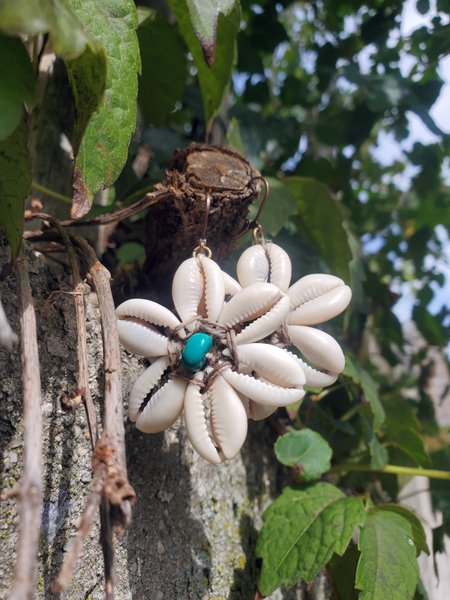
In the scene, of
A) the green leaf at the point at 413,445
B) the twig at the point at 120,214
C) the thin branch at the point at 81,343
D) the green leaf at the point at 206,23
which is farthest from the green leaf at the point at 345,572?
the green leaf at the point at 206,23

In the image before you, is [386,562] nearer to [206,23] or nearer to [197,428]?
[197,428]

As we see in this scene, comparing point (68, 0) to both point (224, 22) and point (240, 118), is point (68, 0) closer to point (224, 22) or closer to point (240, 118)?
point (224, 22)

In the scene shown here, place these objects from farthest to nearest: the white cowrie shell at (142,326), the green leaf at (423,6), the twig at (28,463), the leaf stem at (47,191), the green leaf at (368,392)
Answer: the green leaf at (423,6)
the green leaf at (368,392)
the leaf stem at (47,191)
the white cowrie shell at (142,326)
the twig at (28,463)

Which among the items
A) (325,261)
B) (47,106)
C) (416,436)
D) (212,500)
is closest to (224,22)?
(47,106)

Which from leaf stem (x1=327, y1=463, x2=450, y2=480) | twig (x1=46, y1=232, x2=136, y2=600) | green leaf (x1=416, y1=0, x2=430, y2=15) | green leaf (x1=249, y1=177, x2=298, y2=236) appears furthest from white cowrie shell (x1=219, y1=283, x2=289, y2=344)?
green leaf (x1=416, y1=0, x2=430, y2=15)

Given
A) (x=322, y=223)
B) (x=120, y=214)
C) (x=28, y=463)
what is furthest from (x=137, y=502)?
(x=322, y=223)

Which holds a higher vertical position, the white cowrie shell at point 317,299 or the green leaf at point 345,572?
the white cowrie shell at point 317,299

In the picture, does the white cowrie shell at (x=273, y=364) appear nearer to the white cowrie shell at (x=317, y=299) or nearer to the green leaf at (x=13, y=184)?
the white cowrie shell at (x=317, y=299)

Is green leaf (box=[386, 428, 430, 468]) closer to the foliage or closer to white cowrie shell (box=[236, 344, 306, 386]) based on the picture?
the foliage
